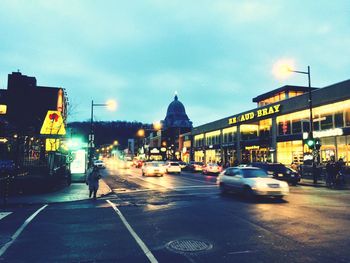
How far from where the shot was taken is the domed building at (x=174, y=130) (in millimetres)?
91244

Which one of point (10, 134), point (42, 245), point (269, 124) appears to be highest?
point (269, 124)

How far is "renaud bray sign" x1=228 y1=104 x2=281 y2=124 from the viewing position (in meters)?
41.2

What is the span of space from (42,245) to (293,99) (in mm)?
35740

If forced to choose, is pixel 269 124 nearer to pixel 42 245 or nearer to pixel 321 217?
pixel 321 217

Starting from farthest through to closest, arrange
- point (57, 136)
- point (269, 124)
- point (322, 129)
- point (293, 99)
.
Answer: point (269, 124) < point (293, 99) < point (322, 129) < point (57, 136)

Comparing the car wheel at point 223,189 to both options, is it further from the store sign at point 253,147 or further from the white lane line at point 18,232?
the store sign at point 253,147

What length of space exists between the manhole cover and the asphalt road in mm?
21

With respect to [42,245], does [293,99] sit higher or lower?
higher

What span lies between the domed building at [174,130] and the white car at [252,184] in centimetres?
6859

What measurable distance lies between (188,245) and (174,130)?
94691mm

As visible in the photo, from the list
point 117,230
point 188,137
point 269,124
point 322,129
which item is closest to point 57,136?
point 117,230

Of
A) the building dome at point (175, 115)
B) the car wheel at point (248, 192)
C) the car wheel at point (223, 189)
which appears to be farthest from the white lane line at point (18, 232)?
the building dome at point (175, 115)

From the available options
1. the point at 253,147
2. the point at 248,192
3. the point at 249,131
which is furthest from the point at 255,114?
the point at 248,192

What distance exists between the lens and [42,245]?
7379mm
